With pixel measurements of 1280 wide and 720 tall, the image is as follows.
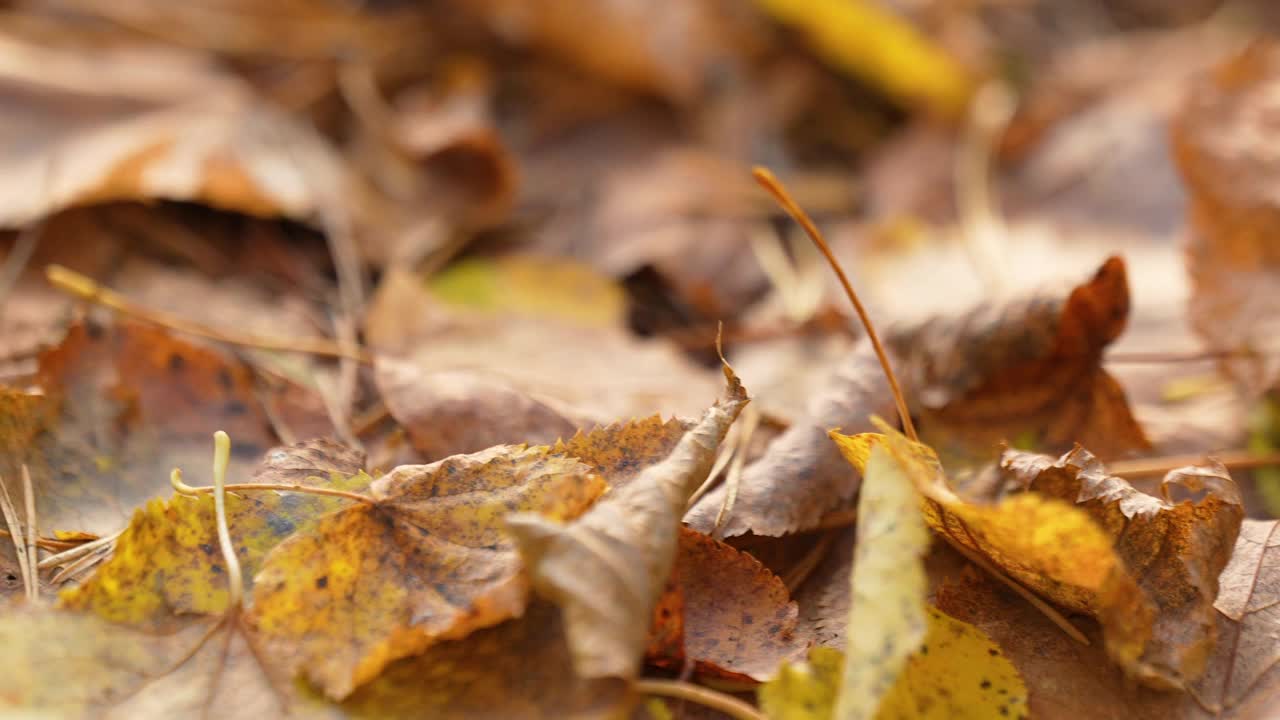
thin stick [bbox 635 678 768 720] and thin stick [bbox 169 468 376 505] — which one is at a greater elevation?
thin stick [bbox 635 678 768 720]

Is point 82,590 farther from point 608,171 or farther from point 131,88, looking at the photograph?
point 608,171

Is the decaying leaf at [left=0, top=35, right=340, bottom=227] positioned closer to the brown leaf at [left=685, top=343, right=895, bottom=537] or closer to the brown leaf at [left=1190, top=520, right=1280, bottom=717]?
the brown leaf at [left=685, top=343, right=895, bottom=537]

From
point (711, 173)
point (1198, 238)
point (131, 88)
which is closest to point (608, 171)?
point (711, 173)

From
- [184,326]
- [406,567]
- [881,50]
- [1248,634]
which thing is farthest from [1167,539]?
[881,50]

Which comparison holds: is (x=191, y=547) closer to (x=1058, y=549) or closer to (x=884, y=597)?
(x=884, y=597)

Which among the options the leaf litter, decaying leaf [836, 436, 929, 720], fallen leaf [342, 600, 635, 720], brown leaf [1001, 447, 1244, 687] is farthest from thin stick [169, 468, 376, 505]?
brown leaf [1001, 447, 1244, 687]

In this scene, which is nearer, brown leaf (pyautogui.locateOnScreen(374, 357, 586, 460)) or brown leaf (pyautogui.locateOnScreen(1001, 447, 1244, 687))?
brown leaf (pyautogui.locateOnScreen(1001, 447, 1244, 687))
